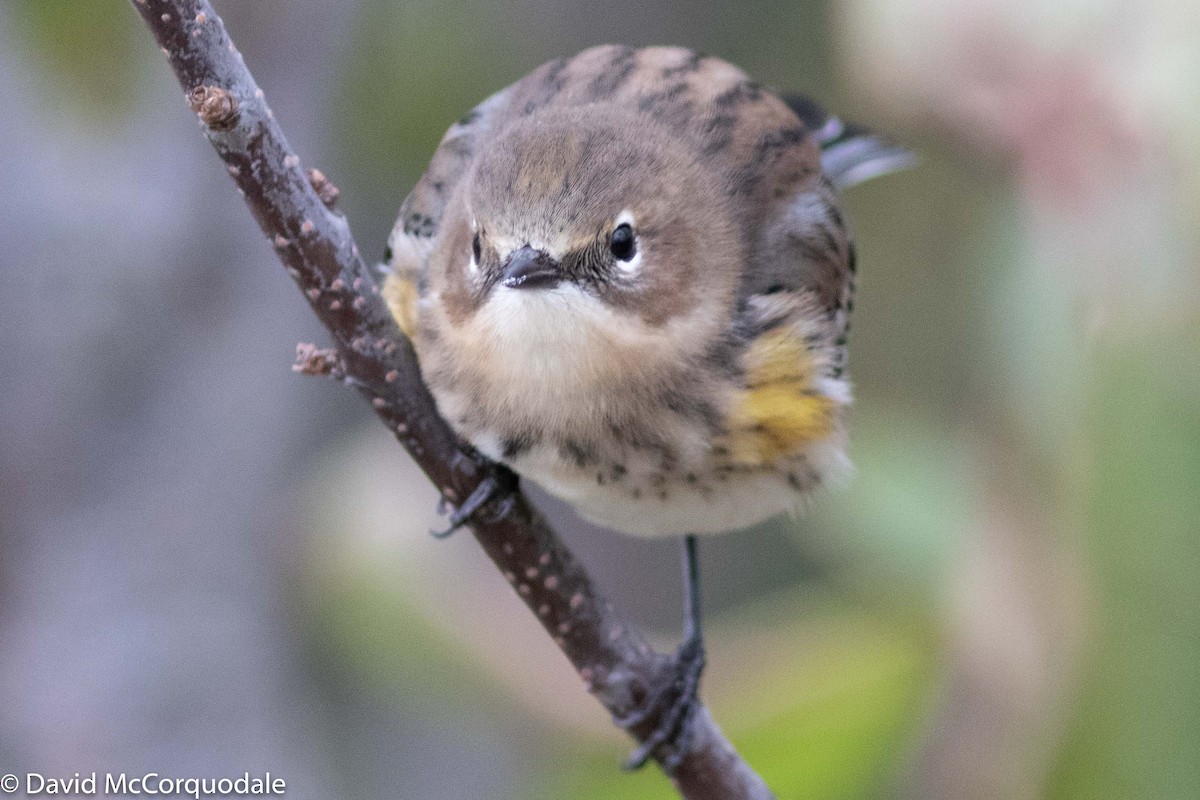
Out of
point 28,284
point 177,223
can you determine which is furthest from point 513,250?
point 28,284

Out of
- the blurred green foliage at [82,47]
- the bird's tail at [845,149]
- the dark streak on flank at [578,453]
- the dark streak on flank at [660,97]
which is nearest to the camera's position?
the dark streak on flank at [578,453]

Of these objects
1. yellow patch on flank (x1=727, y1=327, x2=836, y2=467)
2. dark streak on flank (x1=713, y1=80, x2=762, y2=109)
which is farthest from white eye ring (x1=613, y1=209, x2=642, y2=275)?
dark streak on flank (x1=713, y1=80, x2=762, y2=109)

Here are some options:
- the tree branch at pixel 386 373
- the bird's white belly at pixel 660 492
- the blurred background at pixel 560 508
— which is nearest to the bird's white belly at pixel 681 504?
the bird's white belly at pixel 660 492

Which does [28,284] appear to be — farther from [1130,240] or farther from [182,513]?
[1130,240]

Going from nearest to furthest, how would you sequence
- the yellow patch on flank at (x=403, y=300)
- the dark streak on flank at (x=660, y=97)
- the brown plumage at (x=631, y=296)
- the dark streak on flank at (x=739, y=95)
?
the brown plumage at (x=631, y=296) → the yellow patch on flank at (x=403, y=300) → the dark streak on flank at (x=660, y=97) → the dark streak on flank at (x=739, y=95)

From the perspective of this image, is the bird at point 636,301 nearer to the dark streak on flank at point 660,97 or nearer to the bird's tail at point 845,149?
the dark streak on flank at point 660,97

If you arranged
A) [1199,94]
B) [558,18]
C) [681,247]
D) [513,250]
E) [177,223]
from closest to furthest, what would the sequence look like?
1. [513,250]
2. [681,247]
3. [1199,94]
4. [177,223]
5. [558,18]

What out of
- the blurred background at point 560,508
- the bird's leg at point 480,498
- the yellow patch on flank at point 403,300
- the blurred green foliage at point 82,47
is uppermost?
the blurred green foliage at point 82,47
